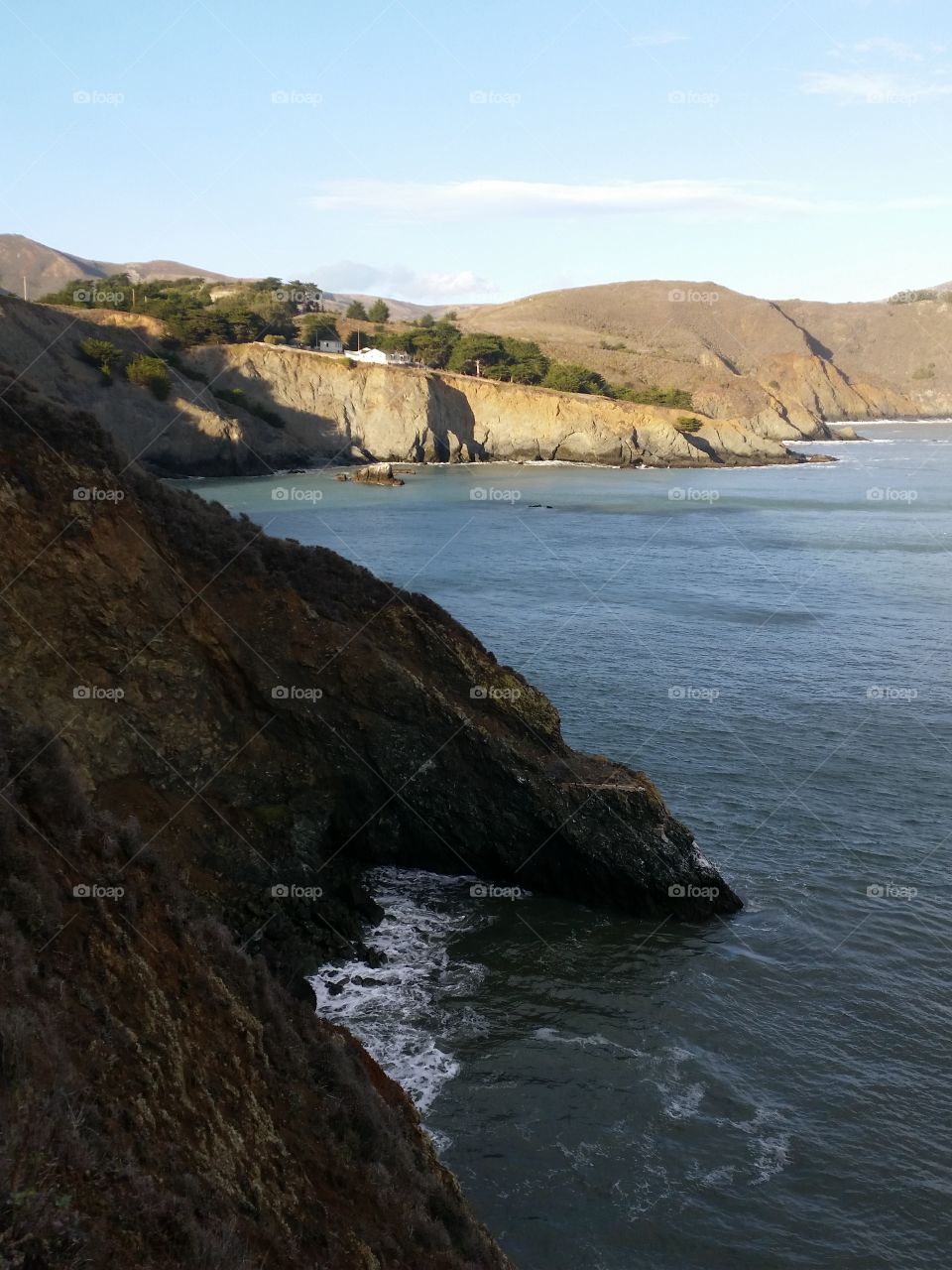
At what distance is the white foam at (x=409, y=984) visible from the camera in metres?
14.3

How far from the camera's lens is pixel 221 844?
17297mm

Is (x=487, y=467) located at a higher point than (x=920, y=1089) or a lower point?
higher

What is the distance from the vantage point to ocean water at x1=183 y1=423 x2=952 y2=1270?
11992mm

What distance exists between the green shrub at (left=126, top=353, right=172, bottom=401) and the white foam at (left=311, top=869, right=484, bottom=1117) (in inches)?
2915

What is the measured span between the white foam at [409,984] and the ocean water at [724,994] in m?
0.05

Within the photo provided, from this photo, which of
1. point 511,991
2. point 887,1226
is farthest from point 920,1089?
point 511,991

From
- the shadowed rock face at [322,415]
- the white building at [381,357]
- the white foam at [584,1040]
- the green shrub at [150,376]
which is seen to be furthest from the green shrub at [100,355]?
the white foam at [584,1040]

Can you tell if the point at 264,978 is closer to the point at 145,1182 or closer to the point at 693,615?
the point at 145,1182

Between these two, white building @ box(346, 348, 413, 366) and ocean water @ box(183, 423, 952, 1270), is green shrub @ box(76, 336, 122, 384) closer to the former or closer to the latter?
white building @ box(346, 348, 413, 366)

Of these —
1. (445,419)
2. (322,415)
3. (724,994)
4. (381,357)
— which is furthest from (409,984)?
(381,357)

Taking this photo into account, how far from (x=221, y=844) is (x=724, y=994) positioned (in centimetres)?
839

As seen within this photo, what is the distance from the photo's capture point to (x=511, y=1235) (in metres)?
11.4

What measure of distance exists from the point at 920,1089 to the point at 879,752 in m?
12.5

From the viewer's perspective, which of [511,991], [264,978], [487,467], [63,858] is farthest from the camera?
[487,467]
